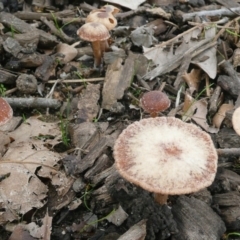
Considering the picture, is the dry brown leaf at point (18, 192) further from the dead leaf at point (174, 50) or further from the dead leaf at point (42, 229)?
the dead leaf at point (174, 50)

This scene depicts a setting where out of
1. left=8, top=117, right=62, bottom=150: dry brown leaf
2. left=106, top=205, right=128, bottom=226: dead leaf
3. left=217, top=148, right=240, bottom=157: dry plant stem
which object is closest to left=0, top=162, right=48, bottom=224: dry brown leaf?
left=8, top=117, right=62, bottom=150: dry brown leaf

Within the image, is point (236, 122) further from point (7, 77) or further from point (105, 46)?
point (7, 77)

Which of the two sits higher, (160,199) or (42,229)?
(160,199)

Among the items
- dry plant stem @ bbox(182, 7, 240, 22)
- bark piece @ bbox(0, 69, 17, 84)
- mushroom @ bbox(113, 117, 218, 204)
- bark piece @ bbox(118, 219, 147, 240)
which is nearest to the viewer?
mushroom @ bbox(113, 117, 218, 204)

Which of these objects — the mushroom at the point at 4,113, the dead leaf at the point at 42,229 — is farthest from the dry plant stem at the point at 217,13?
the dead leaf at the point at 42,229

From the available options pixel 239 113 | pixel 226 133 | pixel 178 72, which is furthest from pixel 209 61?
pixel 239 113

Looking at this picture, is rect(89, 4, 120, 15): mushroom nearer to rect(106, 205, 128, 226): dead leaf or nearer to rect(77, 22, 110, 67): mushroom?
rect(77, 22, 110, 67): mushroom

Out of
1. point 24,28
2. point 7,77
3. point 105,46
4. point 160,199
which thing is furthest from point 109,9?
point 160,199
